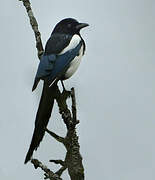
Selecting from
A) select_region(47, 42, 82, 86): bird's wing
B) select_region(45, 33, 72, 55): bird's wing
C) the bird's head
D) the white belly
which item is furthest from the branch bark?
the bird's head

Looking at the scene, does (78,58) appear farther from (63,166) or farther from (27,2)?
(63,166)

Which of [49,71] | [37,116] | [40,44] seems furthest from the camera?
[40,44]

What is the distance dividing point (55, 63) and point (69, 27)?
53 centimetres

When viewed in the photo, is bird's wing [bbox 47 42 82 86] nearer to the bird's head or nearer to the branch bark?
the branch bark

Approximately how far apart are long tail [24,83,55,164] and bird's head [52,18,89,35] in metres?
0.78

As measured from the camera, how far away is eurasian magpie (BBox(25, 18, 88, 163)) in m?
3.14

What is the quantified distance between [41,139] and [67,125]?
236mm

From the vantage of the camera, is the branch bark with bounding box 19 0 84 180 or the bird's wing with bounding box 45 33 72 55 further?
the bird's wing with bounding box 45 33 72 55

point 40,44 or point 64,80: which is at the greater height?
point 40,44

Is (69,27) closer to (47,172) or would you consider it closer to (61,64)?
(61,64)

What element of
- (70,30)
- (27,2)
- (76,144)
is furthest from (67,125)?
(27,2)

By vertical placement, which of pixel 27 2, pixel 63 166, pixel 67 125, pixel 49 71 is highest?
pixel 27 2

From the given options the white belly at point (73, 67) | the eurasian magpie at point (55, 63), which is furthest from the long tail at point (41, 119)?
the white belly at point (73, 67)

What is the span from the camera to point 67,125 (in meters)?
3.15
